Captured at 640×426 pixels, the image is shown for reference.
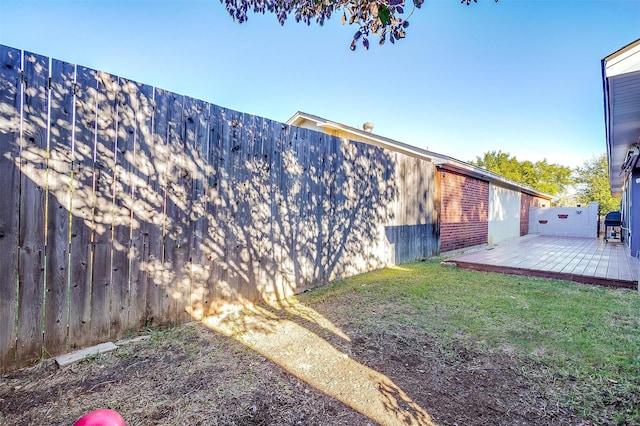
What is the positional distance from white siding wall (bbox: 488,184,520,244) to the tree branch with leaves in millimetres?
10536

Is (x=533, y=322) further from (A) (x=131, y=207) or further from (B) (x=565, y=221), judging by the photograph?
(B) (x=565, y=221)

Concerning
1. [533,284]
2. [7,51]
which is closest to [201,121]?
[7,51]

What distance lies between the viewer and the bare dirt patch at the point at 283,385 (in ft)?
6.06

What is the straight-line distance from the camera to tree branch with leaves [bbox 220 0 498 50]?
225 cm

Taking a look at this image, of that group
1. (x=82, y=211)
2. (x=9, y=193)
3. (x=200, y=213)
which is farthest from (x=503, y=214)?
(x=9, y=193)

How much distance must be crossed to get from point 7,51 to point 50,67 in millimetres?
236

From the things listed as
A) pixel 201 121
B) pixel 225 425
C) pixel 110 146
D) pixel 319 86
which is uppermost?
pixel 319 86

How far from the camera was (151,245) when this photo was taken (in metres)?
2.99

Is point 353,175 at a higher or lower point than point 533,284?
higher

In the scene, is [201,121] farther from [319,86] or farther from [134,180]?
[319,86]

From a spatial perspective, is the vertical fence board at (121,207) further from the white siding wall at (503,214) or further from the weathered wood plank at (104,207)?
the white siding wall at (503,214)

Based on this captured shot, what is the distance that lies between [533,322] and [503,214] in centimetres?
1076

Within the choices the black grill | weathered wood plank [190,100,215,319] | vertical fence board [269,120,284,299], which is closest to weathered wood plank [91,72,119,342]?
weathered wood plank [190,100,215,319]

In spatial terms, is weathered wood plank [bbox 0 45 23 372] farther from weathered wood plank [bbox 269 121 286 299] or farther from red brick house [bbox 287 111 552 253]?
red brick house [bbox 287 111 552 253]
